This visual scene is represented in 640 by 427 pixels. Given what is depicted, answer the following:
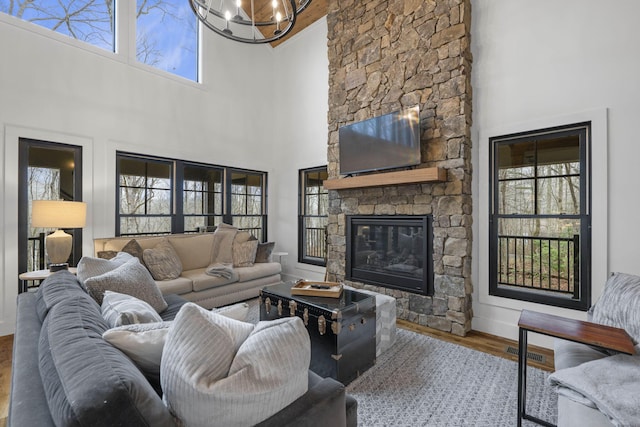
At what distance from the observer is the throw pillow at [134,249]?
351 centimetres

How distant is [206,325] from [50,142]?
396cm

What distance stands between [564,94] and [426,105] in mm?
1255

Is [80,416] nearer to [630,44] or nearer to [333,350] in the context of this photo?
[333,350]

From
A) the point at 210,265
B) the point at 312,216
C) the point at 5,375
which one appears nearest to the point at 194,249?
the point at 210,265

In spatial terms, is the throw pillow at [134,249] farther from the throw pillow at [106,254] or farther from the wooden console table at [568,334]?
the wooden console table at [568,334]

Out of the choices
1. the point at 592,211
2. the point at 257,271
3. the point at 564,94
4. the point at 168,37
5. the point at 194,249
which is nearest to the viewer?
the point at 592,211

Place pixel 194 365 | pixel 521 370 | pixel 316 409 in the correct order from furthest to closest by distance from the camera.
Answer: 1. pixel 521 370
2. pixel 316 409
3. pixel 194 365

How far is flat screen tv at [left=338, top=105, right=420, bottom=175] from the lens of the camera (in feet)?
11.3

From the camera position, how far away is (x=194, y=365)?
33.7 inches

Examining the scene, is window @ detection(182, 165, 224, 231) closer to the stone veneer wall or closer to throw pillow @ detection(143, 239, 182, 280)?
throw pillow @ detection(143, 239, 182, 280)

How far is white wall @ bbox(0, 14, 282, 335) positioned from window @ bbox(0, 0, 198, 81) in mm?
181

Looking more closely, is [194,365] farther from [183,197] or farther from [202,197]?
[202,197]

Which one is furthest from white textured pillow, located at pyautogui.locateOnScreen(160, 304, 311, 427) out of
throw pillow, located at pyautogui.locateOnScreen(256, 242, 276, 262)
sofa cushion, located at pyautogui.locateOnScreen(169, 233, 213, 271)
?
throw pillow, located at pyautogui.locateOnScreen(256, 242, 276, 262)

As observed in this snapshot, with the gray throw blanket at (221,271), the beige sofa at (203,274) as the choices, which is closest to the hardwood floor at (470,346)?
the beige sofa at (203,274)
